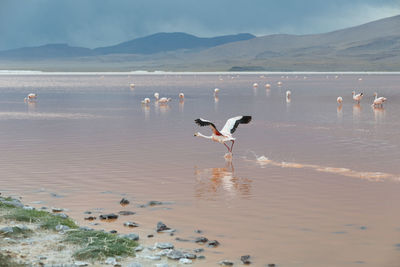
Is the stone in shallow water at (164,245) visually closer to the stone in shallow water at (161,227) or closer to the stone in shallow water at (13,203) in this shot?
the stone in shallow water at (161,227)

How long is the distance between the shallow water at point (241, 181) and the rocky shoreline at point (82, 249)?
0.61 ft

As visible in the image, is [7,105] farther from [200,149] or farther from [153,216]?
[153,216]

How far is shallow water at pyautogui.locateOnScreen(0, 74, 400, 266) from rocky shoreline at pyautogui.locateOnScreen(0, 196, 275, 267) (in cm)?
18

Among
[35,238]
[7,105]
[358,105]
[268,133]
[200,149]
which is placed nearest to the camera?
[35,238]

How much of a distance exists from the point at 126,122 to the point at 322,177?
543 inches

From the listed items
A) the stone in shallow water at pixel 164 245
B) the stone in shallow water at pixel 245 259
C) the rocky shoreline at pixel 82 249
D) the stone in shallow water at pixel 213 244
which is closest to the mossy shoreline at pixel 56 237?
the rocky shoreline at pixel 82 249

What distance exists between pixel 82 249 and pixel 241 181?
5916mm

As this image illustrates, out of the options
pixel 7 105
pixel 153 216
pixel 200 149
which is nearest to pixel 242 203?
pixel 153 216

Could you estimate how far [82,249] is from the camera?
804cm

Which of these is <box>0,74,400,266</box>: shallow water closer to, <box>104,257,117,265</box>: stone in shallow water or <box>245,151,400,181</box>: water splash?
<box>245,151,400,181</box>: water splash

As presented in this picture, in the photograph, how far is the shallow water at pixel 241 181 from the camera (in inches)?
357

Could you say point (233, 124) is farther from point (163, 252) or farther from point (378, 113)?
point (378, 113)

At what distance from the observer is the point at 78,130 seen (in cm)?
2309

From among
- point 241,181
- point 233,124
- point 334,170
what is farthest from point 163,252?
point 233,124
